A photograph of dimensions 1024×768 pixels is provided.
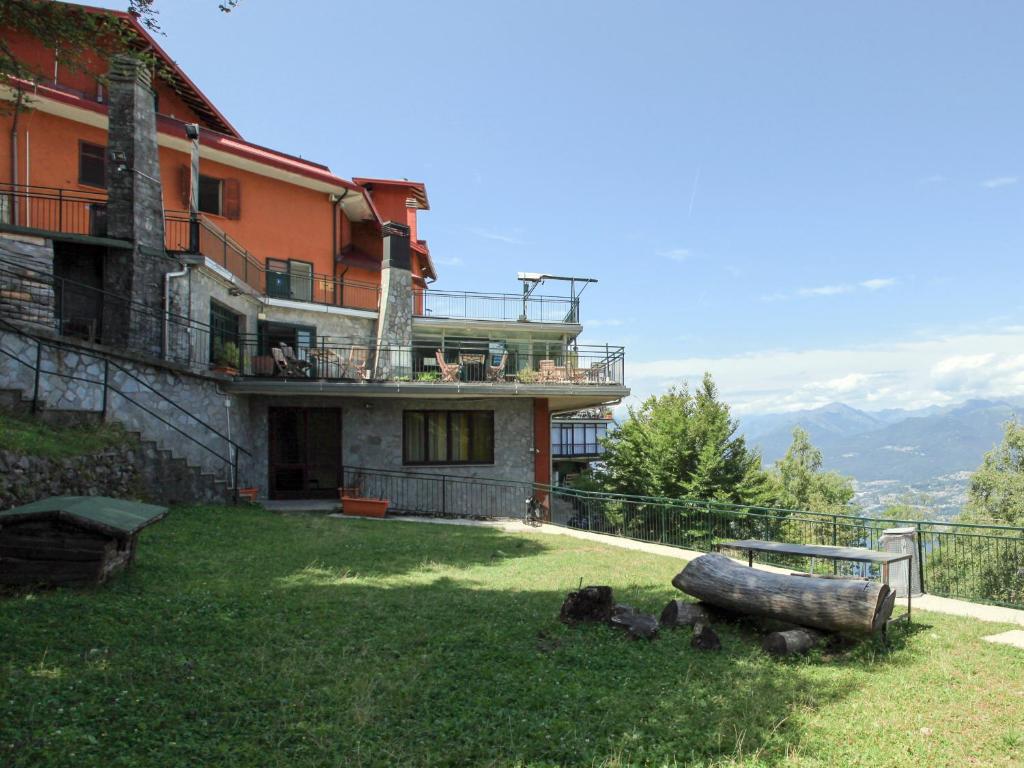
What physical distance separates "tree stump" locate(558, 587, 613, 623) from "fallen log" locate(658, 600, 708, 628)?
66 centimetres

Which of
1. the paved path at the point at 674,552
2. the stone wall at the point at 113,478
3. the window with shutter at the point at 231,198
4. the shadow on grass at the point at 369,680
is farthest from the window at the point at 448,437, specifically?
the shadow on grass at the point at 369,680

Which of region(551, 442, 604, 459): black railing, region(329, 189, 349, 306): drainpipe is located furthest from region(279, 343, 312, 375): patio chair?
region(551, 442, 604, 459): black railing

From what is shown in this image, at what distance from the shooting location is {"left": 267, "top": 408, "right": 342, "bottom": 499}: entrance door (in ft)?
59.4

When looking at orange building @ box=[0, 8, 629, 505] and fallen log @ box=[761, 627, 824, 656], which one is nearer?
fallen log @ box=[761, 627, 824, 656]

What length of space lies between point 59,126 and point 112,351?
8.89m

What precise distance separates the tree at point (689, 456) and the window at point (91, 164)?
2088 cm

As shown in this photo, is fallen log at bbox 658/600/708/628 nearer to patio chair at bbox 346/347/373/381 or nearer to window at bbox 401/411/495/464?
patio chair at bbox 346/347/373/381

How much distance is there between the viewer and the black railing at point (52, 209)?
597 inches

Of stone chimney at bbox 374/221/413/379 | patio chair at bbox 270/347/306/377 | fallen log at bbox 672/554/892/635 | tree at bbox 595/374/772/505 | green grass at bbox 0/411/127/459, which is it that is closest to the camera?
fallen log at bbox 672/554/892/635

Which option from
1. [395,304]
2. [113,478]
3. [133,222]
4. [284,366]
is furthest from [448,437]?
[113,478]

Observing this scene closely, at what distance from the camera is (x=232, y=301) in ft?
57.0

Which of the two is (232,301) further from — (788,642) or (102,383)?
Result: (788,642)

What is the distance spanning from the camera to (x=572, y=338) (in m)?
27.9

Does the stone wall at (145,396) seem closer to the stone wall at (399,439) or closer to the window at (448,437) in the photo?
the stone wall at (399,439)
